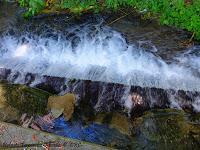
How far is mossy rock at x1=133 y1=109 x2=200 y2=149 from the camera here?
5.11 meters

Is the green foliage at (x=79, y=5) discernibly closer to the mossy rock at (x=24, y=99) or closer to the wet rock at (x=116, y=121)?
the mossy rock at (x=24, y=99)

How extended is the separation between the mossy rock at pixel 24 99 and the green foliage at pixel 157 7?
6.25 feet

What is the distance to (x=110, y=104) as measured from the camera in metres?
5.75

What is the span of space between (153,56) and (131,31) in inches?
31.2

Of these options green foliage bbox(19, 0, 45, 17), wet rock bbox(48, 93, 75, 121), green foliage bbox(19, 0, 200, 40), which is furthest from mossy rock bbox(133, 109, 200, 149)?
green foliage bbox(19, 0, 45, 17)

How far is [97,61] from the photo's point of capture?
6273 millimetres

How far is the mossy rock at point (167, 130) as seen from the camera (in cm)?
511

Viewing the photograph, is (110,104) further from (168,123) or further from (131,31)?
(131,31)

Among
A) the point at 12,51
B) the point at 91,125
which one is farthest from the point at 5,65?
the point at 91,125

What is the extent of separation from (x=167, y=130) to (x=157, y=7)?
7.84 ft

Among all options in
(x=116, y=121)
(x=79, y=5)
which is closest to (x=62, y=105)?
(x=116, y=121)

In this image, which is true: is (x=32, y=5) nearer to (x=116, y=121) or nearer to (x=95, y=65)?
(x=95, y=65)

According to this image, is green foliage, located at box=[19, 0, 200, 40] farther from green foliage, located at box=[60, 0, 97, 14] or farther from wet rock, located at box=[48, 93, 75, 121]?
wet rock, located at box=[48, 93, 75, 121]

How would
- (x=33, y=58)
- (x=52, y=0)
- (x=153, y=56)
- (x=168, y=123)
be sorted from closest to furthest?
(x=168, y=123) < (x=153, y=56) < (x=33, y=58) < (x=52, y=0)
